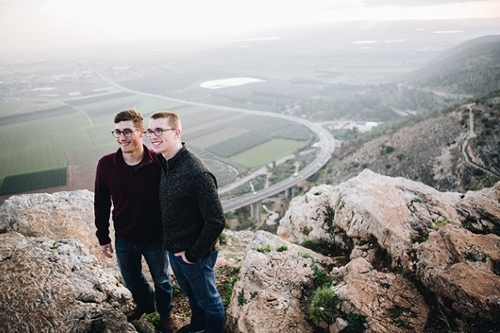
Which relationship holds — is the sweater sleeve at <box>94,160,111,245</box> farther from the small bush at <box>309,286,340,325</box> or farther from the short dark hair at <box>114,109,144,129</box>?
the small bush at <box>309,286,340,325</box>

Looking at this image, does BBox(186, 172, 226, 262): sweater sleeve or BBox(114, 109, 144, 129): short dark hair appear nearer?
BBox(186, 172, 226, 262): sweater sleeve

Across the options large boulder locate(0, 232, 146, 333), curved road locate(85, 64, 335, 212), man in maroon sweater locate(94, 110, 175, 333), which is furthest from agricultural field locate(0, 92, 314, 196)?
man in maroon sweater locate(94, 110, 175, 333)

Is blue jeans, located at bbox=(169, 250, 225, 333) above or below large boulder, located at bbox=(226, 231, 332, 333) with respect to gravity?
above

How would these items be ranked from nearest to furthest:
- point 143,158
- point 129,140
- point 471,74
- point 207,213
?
point 207,213 < point 129,140 < point 143,158 < point 471,74

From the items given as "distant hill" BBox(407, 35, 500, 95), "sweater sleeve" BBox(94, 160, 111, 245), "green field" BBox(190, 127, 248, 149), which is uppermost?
"sweater sleeve" BBox(94, 160, 111, 245)

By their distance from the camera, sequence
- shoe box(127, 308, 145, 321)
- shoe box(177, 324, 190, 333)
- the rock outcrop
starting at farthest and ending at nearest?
shoe box(127, 308, 145, 321) → shoe box(177, 324, 190, 333) → the rock outcrop

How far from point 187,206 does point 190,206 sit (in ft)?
0.15

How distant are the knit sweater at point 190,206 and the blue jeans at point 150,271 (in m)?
0.85

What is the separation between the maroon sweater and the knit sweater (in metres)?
0.40


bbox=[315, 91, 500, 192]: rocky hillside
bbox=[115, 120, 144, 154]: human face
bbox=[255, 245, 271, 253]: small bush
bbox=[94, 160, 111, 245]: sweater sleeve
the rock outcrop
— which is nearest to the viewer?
bbox=[115, 120, 144, 154]: human face

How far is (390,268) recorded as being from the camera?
645cm

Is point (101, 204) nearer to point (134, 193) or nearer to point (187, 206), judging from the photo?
point (134, 193)

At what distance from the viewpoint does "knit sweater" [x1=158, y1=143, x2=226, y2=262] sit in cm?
414

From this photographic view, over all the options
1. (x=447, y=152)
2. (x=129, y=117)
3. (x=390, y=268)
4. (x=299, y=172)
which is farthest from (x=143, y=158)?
(x=299, y=172)
